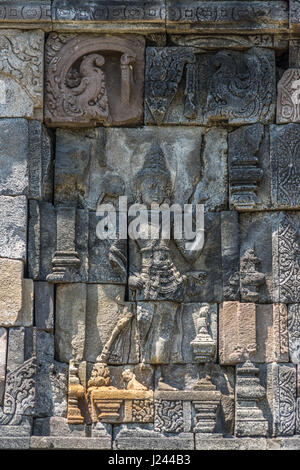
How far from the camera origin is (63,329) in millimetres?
11508

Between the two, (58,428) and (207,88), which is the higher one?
(207,88)

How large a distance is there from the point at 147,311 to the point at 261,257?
1.28 m

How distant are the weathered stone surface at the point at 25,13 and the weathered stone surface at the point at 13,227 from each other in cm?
179

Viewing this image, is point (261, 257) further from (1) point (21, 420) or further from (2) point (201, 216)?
(1) point (21, 420)

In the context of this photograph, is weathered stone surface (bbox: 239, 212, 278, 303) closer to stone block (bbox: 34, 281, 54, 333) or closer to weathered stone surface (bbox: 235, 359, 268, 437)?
weathered stone surface (bbox: 235, 359, 268, 437)

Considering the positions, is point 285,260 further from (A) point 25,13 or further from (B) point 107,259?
(A) point 25,13

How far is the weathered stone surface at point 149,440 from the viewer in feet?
36.4

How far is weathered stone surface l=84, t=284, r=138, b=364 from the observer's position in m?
11.5

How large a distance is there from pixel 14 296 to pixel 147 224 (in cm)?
155

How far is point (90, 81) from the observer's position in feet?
38.3

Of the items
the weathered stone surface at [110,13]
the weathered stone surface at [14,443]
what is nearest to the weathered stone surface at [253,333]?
the weathered stone surface at [14,443]

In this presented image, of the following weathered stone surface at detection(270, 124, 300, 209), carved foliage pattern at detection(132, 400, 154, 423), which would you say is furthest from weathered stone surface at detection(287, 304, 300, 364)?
carved foliage pattern at detection(132, 400, 154, 423)

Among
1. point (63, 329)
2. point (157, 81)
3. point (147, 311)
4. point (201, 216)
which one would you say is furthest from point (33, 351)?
point (157, 81)

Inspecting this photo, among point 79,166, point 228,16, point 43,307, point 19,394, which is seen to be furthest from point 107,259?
point 228,16
